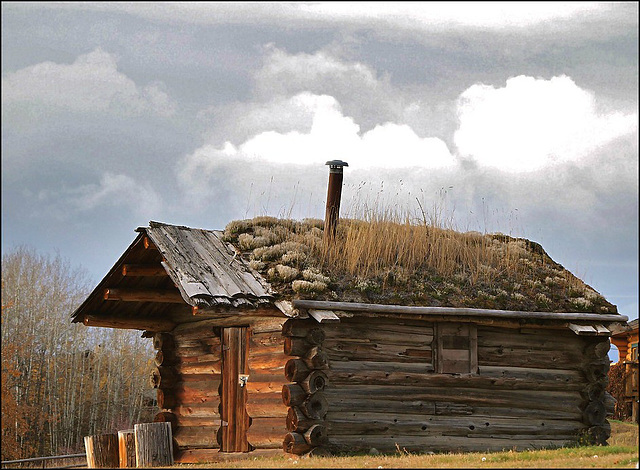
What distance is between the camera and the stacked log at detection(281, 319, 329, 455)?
44.8ft

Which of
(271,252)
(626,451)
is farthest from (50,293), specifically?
(626,451)

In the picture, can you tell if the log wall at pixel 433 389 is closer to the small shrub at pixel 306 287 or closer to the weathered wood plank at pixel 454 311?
the weathered wood plank at pixel 454 311

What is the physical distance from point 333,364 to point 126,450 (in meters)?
3.74

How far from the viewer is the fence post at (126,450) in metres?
13.9

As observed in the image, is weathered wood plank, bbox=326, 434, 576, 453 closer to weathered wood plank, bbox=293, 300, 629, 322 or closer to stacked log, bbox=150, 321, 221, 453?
weathered wood plank, bbox=293, 300, 629, 322

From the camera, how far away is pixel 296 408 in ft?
45.2

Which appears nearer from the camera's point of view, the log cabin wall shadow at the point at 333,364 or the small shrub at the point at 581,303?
the log cabin wall shadow at the point at 333,364

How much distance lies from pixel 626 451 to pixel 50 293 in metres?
32.0

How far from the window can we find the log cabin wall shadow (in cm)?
2

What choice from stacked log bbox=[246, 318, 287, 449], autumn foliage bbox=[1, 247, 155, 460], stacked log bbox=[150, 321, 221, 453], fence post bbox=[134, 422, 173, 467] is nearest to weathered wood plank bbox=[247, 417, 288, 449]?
stacked log bbox=[246, 318, 287, 449]

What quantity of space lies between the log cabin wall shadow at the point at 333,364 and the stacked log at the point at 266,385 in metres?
0.03

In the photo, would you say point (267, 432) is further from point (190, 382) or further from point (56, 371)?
point (56, 371)

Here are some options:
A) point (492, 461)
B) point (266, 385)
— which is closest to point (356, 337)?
point (266, 385)

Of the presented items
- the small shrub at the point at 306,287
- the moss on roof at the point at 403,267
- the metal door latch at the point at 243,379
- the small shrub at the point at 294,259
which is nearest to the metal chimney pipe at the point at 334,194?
the moss on roof at the point at 403,267
